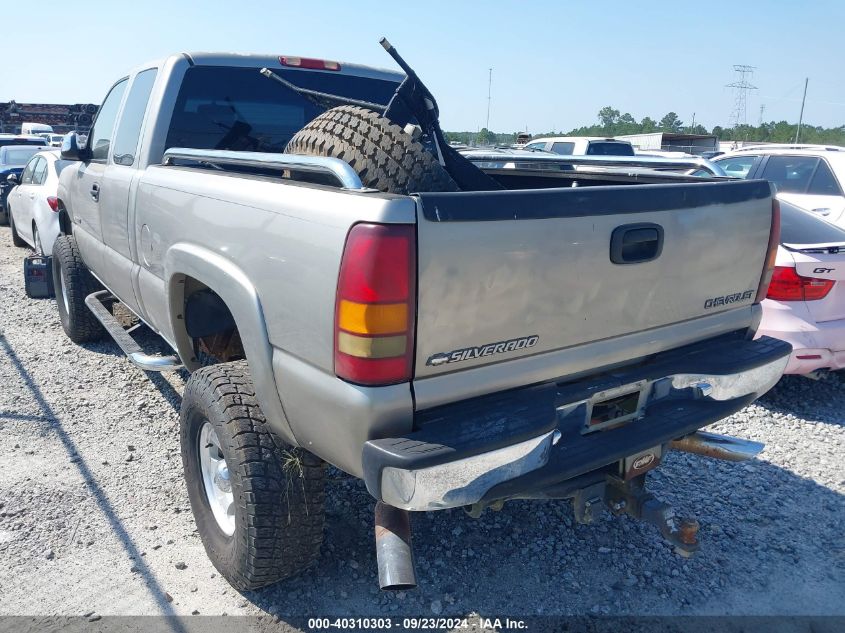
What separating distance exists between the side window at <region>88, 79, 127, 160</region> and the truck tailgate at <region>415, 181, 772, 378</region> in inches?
129

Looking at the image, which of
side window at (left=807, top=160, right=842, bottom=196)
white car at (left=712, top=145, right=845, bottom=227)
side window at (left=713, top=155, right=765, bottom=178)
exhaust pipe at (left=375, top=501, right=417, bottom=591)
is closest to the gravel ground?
exhaust pipe at (left=375, top=501, right=417, bottom=591)

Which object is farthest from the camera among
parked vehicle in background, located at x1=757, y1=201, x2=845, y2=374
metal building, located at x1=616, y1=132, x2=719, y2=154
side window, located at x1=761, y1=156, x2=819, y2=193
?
metal building, located at x1=616, y1=132, x2=719, y2=154

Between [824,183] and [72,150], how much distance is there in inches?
298

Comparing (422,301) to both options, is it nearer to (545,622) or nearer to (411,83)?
(545,622)

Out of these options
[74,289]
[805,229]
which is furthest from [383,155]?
[74,289]

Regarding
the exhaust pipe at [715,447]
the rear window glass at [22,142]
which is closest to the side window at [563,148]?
the rear window glass at [22,142]

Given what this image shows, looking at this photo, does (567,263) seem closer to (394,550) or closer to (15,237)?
(394,550)

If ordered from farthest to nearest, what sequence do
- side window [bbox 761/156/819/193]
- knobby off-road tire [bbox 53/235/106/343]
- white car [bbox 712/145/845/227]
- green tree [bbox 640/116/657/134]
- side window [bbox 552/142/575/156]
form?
green tree [bbox 640/116/657/134] → side window [bbox 552/142/575/156] → side window [bbox 761/156/819/193] → white car [bbox 712/145/845/227] → knobby off-road tire [bbox 53/235/106/343]

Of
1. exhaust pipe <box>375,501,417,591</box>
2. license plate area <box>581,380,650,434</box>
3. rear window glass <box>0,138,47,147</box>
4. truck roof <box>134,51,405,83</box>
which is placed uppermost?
truck roof <box>134,51,405,83</box>

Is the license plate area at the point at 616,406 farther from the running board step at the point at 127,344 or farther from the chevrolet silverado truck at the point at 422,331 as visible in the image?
the running board step at the point at 127,344

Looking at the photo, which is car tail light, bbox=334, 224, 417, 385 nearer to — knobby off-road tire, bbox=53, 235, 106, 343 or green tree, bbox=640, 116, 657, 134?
knobby off-road tire, bbox=53, 235, 106, 343

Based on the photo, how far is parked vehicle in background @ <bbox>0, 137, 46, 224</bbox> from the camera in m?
12.8

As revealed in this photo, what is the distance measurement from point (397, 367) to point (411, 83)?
6.68 ft

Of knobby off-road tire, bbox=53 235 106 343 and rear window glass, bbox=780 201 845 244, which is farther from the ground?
rear window glass, bbox=780 201 845 244
